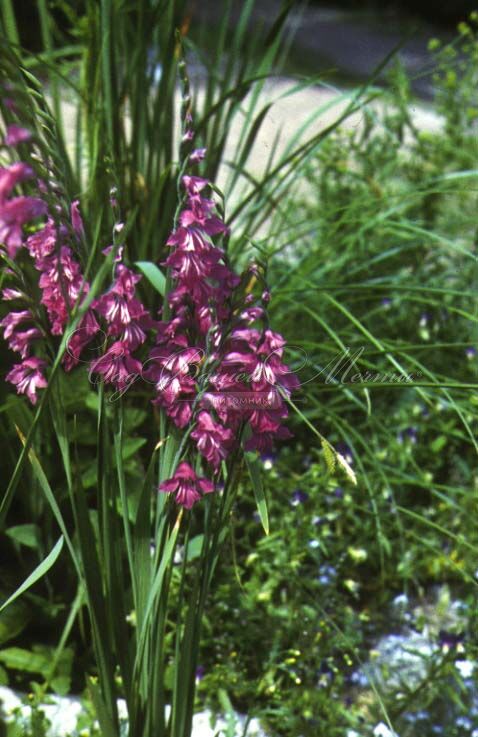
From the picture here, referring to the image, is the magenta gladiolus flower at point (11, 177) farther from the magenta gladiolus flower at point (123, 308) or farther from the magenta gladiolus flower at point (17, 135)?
the magenta gladiolus flower at point (123, 308)

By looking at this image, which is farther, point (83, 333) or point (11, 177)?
point (83, 333)

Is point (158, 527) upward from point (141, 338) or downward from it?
downward

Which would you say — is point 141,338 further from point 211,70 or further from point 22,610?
point 211,70

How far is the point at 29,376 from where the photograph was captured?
1.34m

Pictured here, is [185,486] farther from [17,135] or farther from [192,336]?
[17,135]

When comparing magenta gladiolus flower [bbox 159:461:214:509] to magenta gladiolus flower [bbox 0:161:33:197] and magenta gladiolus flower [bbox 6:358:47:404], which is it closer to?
magenta gladiolus flower [bbox 6:358:47:404]

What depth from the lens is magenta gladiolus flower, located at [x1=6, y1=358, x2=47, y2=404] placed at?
4.32 ft

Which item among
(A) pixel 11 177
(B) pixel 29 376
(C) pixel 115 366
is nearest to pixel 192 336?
(C) pixel 115 366

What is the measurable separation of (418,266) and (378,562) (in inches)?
37.3

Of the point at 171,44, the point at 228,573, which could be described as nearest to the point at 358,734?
the point at 228,573

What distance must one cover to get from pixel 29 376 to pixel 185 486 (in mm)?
285

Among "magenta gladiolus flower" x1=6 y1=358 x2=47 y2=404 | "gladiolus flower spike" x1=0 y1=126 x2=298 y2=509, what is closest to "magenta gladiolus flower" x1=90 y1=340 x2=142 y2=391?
"gladiolus flower spike" x1=0 y1=126 x2=298 y2=509

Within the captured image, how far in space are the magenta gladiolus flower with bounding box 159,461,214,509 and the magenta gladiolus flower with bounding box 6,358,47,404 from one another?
23cm

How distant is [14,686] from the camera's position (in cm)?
186
